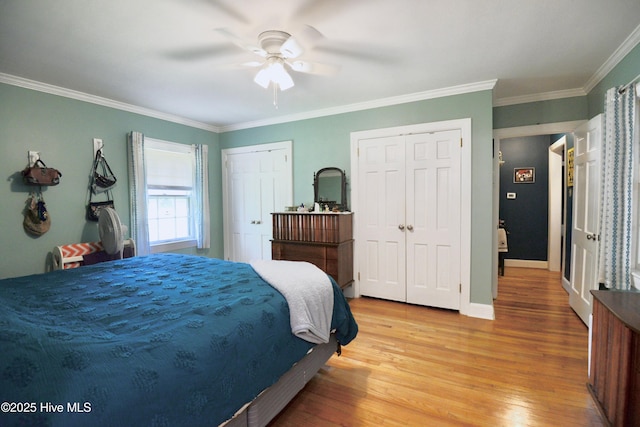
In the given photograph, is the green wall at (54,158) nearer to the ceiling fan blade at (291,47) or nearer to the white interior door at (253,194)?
the white interior door at (253,194)

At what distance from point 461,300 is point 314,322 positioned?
7.42ft

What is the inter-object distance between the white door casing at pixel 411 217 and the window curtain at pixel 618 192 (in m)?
1.20

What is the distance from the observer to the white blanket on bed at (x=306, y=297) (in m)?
1.70

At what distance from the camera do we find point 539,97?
3416 mm

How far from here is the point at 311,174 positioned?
13.6ft

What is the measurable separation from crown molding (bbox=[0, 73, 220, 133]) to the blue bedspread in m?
2.05

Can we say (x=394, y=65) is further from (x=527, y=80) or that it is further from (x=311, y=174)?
(x=311, y=174)

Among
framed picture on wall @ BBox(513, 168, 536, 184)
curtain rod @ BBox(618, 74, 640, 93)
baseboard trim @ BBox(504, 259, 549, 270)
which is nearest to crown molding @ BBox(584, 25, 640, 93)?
curtain rod @ BBox(618, 74, 640, 93)

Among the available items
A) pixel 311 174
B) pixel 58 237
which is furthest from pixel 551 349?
pixel 58 237

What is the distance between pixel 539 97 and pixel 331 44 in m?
2.75

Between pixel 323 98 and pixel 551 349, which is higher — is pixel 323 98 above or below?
above

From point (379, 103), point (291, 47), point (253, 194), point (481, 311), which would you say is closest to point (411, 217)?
point (481, 311)

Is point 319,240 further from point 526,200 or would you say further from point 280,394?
point 526,200

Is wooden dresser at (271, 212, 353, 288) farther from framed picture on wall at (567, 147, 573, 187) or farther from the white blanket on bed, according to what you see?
framed picture on wall at (567, 147, 573, 187)
